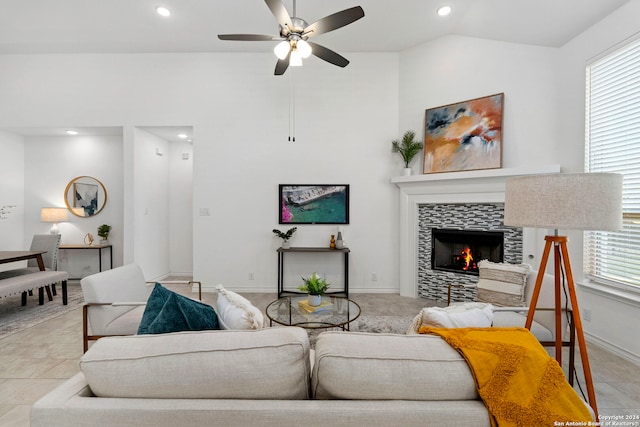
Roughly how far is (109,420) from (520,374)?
49.1 inches

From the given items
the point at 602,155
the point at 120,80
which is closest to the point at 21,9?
the point at 120,80

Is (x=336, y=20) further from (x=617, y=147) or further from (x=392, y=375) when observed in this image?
(x=617, y=147)

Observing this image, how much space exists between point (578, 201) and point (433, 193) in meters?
2.57

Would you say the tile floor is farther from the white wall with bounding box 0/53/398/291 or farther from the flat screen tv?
the flat screen tv

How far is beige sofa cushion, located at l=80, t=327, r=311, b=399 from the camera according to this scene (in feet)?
2.80

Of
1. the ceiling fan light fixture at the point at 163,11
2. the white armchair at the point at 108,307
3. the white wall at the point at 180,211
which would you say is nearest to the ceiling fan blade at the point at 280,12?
the ceiling fan light fixture at the point at 163,11

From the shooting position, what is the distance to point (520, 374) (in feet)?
2.88

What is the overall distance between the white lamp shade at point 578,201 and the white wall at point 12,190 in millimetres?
6658

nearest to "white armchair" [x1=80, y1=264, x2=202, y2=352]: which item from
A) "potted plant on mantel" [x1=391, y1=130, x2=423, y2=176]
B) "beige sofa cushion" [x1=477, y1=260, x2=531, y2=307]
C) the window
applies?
"beige sofa cushion" [x1=477, y1=260, x2=531, y2=307]

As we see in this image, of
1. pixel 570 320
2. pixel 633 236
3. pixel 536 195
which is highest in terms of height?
pixel 536 195

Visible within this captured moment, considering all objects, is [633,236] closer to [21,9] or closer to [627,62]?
[627,62]

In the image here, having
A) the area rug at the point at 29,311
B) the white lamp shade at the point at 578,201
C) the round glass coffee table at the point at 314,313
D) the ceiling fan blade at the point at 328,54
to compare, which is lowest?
the area rug at the point at 29,311

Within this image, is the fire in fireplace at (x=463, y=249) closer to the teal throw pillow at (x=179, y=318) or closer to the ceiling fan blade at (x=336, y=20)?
the ceiling fan blade at (x=336, y=20)

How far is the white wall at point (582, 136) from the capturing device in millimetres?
2354
